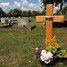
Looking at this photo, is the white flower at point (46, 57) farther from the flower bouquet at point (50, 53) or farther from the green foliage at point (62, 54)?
the green foliage at point (62, 54)

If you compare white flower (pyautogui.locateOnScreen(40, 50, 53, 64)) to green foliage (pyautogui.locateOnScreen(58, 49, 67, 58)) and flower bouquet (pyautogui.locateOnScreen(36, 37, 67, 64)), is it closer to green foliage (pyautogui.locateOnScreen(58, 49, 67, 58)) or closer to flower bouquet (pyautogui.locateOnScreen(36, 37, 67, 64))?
flower bouquet (pyautogui.locateOnScreen(36, 37, 67, 64))

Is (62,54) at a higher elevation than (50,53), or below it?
below

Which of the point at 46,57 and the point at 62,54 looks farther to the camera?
the point at 62,54

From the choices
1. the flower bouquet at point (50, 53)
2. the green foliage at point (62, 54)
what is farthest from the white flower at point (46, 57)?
the green foliage at point (62, 54)

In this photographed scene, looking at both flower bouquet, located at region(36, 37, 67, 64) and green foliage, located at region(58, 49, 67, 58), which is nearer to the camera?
flower bouquet, located at region(36, 37, 67, 64)

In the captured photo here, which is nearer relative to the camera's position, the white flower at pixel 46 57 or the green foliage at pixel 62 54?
the white flower at pixel 46 57

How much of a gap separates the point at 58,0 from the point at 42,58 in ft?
80.5

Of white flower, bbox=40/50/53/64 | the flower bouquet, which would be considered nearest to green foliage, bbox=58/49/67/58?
the flower bouquet

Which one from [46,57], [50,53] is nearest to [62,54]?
[50,53]

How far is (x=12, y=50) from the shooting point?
470 inches

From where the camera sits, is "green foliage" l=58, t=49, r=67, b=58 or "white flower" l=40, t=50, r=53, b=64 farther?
"green foliage" l=58, t=49, r=67, b=58

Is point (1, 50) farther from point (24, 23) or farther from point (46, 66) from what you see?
point (24, 23)

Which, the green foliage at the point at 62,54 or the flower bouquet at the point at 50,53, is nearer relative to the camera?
the flower bouquet at the point at 50,53

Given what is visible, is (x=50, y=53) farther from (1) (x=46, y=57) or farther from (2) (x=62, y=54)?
(2) (x=62, y=54)
